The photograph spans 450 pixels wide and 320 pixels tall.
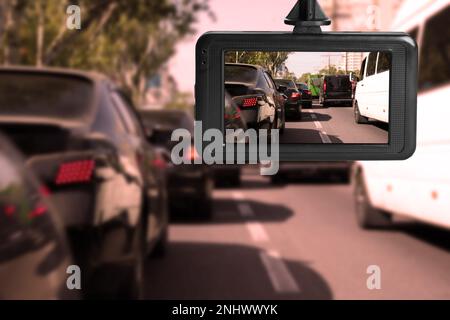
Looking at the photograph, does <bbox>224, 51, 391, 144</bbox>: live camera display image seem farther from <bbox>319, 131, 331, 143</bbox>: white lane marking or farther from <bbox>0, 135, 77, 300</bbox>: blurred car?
<bbox>0, 135, 77, 300</bbox>: blurred car

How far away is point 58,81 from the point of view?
13.4ft

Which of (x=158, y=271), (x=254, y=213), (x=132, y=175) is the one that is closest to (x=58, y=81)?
(x=132, y=175)

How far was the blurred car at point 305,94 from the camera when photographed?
2006 millimetres

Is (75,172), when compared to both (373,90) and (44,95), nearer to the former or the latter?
(44,95)

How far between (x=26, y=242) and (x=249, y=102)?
4.75 feet

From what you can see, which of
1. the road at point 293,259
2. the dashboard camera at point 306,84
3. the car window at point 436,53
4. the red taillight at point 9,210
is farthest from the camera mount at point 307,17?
the road at point 293,259

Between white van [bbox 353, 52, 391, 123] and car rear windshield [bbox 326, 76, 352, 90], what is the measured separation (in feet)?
0.12

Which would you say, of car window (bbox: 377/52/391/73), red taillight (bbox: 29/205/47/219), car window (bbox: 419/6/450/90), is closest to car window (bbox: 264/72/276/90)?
car window (bbox: 377/52/391/73)

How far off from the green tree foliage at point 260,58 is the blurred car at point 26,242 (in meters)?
1.41

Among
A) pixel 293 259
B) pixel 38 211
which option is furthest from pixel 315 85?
pixel 293 259

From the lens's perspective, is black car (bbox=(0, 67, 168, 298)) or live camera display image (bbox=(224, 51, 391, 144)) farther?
black car (bbox=(0, 67, 168, 298))

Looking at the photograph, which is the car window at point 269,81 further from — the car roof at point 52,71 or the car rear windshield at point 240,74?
the car roof at point 52,71

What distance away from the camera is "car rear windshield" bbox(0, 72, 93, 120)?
12.5ft

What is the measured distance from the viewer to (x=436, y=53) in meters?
2.96
